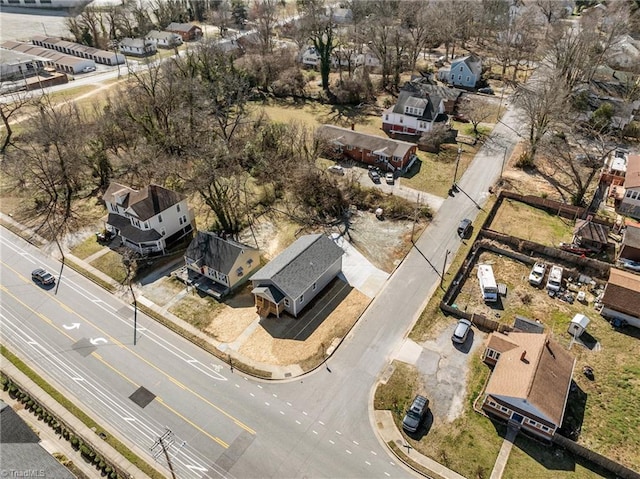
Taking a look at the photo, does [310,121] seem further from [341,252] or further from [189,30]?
[189,30]

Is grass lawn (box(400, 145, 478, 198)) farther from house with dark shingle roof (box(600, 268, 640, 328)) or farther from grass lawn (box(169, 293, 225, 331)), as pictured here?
grass lawn (box(169, 293, 225, 331))

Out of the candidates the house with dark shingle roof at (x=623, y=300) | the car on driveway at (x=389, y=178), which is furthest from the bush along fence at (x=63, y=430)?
the car on driveway at (x=389, y=178)

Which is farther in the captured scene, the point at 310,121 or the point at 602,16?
the point at 602,16

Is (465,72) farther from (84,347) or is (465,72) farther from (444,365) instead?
(84,347)

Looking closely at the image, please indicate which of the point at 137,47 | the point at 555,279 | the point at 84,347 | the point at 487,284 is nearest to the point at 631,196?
the point at 555,279

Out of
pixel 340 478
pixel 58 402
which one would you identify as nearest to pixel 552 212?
pixel 340 478

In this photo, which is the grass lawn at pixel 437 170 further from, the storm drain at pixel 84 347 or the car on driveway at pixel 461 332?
the storm drain at pixel 84 347
